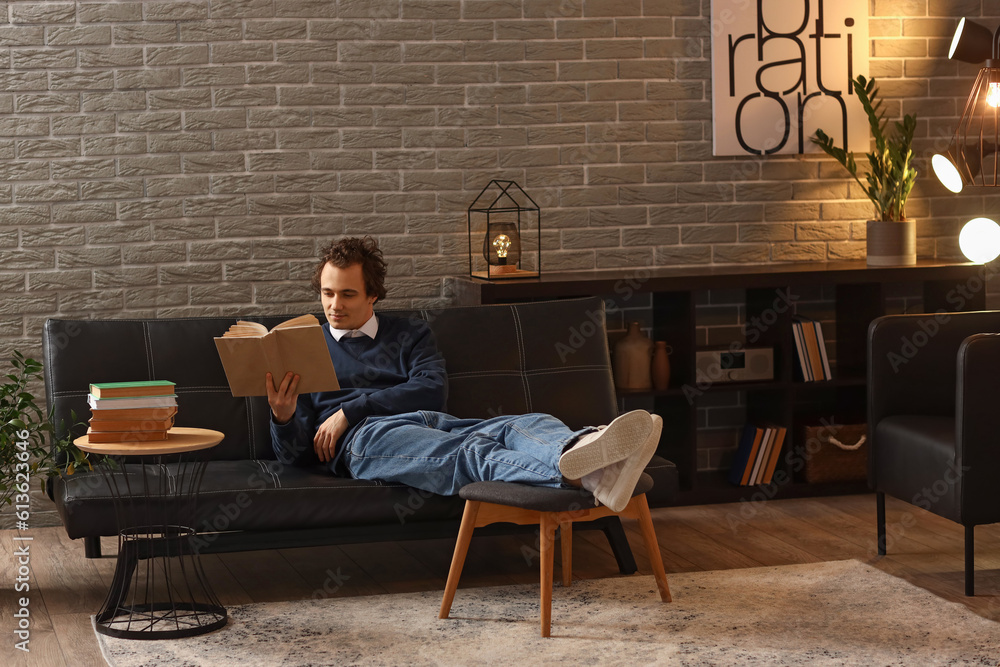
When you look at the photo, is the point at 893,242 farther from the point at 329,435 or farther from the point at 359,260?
the point at 329,435

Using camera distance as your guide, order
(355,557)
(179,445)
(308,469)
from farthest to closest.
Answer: (355,557) < (308,469) < (179,445)

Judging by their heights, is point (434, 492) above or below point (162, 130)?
below

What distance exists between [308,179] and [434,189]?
1.57 feet

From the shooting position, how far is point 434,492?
3123mm

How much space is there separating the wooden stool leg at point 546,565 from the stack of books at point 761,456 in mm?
1776

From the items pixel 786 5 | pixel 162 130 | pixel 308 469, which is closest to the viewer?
pixel 308 469

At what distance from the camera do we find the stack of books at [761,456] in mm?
4398

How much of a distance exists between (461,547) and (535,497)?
0.93ft

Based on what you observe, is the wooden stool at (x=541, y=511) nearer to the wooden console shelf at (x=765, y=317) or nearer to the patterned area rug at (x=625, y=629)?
the patterned area rug at (x=625, y=629)

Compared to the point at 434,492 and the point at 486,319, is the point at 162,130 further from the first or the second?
the point at 434,492

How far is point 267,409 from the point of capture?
11.7 feet

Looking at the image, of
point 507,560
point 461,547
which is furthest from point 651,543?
point 507,560

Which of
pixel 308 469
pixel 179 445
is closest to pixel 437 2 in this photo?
pixel 308 469

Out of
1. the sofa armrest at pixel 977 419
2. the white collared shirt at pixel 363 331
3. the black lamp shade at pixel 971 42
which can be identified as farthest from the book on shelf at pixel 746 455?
the white collared shirt at pixel 363 331
